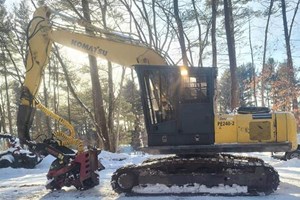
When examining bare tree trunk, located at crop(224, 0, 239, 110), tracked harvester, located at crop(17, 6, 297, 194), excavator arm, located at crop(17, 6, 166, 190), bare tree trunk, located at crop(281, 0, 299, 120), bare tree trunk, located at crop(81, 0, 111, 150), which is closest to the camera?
tracked harvester, located at crop(17, 6, 297, 194)

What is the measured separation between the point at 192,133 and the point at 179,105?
582mm

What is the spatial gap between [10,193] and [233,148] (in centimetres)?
449

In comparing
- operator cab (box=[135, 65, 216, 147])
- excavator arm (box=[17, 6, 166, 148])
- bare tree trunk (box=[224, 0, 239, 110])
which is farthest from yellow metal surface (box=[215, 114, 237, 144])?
bare tree trunk (box=[224, 0, 239, 110])

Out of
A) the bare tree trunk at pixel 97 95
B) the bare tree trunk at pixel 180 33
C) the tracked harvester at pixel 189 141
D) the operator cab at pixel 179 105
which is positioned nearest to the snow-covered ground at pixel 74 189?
the tracked harvester at pixel 189 141

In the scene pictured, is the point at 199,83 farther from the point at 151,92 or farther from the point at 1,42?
the point at 1,42

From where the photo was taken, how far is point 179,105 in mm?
8312

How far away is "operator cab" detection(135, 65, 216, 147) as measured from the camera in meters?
8.27

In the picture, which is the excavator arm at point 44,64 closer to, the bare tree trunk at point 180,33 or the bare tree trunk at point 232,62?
the bare tree trunk at point 232,62

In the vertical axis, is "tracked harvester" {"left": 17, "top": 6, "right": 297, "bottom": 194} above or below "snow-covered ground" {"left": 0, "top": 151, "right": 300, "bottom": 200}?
above

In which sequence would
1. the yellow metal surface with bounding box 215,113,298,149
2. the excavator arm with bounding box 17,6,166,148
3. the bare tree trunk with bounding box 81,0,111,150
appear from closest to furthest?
the yellow metal surface with bounding box 215,113,298,149
the excavator arm with bounding box 17,6,166,148
the bare tree trunk with bounding box 81,0,111,150

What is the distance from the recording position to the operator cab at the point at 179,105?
827 cm

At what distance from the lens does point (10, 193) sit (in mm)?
8773

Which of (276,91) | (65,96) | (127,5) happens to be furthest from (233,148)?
(65,96)

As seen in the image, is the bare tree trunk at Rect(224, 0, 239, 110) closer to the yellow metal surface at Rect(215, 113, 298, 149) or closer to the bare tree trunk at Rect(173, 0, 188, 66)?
the bare tree trunk at Rect(173, 0, 188, 66)
